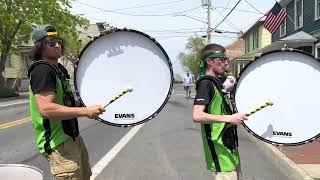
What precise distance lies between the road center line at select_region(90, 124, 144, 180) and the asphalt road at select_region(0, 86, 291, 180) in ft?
0.28

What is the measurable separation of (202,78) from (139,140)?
8594 mm

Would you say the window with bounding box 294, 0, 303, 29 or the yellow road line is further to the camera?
the window with bounding box 294, 0, 303, 29

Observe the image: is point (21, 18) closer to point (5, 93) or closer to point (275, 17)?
point (5, 93)

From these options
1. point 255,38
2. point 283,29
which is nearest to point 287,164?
point 283,29

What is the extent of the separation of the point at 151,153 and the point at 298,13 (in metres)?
20.0

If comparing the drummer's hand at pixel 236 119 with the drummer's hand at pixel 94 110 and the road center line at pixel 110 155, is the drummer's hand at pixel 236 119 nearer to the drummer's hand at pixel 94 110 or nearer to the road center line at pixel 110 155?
the drummer's hand at pixel 94 110

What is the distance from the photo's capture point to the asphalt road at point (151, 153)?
8477 mm

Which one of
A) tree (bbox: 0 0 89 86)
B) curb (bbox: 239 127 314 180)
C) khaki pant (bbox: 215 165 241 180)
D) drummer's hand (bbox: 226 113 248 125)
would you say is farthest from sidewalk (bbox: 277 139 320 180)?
tree (bbox: 0 0 89 86)

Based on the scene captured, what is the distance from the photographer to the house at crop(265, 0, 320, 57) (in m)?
24.2

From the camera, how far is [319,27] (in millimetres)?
24031

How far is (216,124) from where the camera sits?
413cm

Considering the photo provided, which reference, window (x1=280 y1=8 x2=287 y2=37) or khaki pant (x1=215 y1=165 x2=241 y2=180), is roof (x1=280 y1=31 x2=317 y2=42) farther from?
khaki pant (x1=215 y1=165 x2=241 y2=180)

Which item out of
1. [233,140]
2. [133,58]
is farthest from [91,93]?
[233,140]

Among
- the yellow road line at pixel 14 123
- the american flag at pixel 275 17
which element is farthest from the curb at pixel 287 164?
the american flag at pixel 275 17
